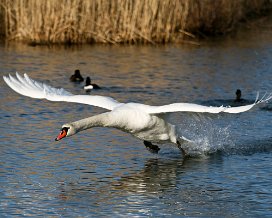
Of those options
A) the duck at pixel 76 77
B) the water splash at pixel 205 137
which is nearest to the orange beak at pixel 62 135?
the water splash at pixel 205 137

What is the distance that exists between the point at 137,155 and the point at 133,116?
1.16 metres

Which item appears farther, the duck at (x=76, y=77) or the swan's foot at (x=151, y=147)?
the duck at (x=76, y=77)

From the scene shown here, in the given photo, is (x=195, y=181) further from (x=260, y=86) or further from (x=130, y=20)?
(x=130, y=20)

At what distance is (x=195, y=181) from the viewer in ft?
35.9

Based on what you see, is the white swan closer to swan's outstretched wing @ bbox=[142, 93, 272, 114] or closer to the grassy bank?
swan's outstretched wing @ bbox=[142, 93, 272, 114]

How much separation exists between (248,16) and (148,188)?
21.2 meters

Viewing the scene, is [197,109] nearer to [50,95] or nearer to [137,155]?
[137,155]

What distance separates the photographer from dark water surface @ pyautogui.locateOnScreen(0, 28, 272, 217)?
387 inches

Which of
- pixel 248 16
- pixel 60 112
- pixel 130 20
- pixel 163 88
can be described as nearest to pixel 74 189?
pixel 60 112

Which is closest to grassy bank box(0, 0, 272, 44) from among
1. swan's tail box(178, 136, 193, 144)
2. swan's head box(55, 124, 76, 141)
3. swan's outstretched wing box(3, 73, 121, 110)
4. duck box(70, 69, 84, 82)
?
duck box(70, 69, 84, 82)

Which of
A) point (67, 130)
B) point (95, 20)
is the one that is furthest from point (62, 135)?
point (95, 20)

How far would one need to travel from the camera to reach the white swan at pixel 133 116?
11.0 metres

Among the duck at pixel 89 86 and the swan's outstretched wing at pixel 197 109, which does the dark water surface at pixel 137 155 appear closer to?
the duck at pixel 89 86

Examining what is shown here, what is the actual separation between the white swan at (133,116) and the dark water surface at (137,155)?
0.38 m
